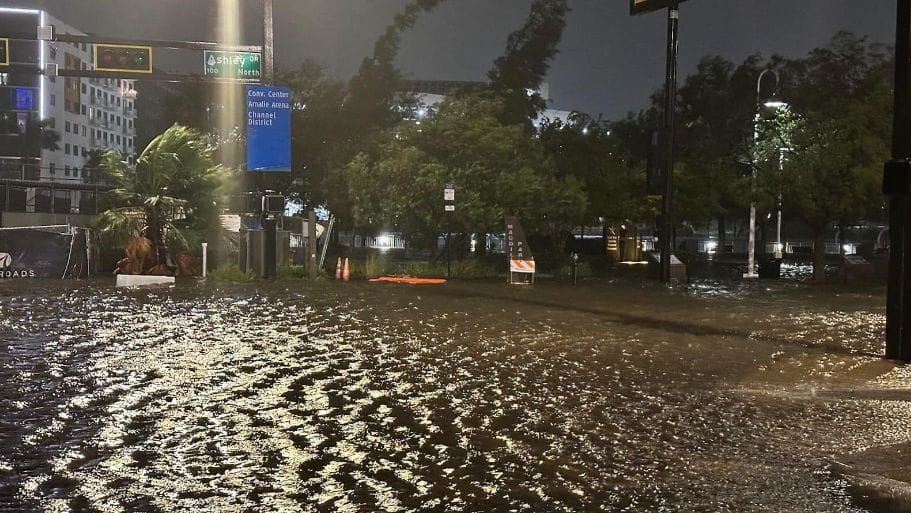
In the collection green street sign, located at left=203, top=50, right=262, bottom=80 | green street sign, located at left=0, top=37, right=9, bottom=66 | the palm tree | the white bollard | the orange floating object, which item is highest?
green street sign, located at left=0, top=37, right=9, bottom=66

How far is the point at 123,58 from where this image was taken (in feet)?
90.1

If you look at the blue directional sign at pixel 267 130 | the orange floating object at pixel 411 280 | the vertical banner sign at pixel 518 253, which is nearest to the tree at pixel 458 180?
the orange floating object at pixel 411 280

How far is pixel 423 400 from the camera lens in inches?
353

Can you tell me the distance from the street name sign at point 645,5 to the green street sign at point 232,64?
461 inches

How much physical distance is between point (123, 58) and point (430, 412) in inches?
910

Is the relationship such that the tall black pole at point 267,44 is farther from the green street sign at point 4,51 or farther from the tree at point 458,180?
the green street sign at point 4,51

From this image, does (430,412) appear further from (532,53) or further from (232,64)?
(532,53)

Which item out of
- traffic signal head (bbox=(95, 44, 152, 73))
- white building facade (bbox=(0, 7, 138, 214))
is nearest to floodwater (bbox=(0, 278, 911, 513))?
traffic signal head (bbox=(95, 44, 152, 73))

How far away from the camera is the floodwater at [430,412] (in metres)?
5.93

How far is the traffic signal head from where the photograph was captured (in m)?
27.2

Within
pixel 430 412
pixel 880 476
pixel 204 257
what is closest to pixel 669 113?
pixel 204 257

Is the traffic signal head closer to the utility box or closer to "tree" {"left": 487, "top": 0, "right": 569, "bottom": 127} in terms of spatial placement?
the utility box

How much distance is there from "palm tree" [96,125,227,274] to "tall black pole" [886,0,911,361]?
2201 cm

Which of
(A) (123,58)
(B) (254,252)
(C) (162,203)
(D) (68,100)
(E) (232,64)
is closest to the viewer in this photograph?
(E) (232,64)
